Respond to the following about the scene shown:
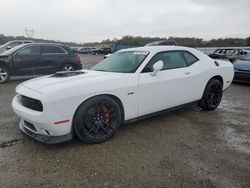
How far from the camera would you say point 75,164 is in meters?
2.73

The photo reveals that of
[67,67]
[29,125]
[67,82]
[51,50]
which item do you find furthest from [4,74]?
[67,82]

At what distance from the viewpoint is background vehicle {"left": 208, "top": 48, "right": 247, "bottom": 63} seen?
44.5ft

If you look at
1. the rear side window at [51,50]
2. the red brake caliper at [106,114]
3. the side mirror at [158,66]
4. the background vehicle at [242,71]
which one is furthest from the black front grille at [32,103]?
the background vehicle at [242,71]

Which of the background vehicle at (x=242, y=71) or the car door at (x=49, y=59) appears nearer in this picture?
the background vehicle at (x=242, y=71)

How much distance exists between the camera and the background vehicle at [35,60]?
822 cm

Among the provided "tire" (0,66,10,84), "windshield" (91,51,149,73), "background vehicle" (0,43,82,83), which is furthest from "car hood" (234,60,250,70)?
"tire" (0,66,10,84)

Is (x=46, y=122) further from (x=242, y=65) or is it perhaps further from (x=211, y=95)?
(x=242, y=65)

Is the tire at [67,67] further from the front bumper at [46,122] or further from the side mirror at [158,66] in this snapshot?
the side mirror at [158,66]

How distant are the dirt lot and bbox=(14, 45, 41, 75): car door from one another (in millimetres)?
4643

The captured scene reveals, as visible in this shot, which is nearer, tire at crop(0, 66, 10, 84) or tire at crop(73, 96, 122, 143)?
tire at crop(73, 96, 122, 143)

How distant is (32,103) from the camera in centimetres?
302

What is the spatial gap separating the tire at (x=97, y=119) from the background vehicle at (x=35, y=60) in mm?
6225

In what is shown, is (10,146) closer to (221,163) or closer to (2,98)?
(221,163)

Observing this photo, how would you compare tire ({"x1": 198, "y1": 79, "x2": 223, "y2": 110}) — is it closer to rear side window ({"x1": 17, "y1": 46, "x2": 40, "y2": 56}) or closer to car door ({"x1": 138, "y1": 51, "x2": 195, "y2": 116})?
car door ({"x1": 138, "y1": 51, "x2": 195, "y2": 116})
